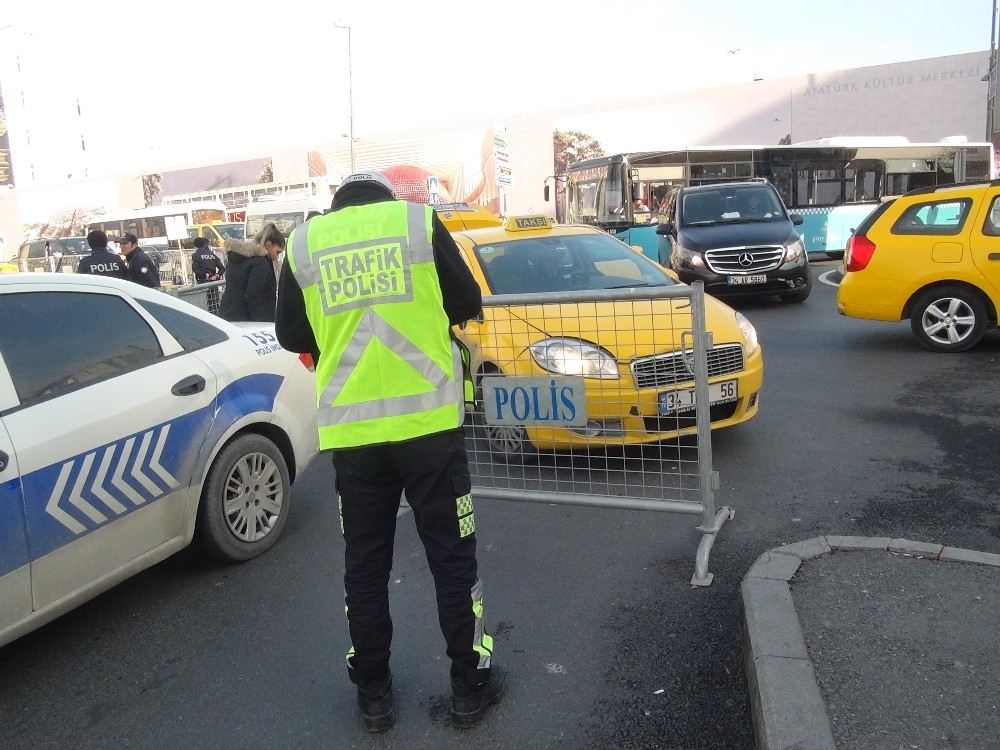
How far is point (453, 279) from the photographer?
2736mm

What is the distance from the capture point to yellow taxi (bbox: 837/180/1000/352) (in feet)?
→ 26.5

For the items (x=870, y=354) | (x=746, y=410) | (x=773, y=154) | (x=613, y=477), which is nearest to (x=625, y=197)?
(x=773, y=154)

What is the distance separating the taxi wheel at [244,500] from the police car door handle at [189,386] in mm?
344

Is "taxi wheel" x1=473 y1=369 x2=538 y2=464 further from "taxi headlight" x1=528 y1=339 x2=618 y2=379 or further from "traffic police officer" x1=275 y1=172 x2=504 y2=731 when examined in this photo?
"traffic police officer" x1=275 y1=172 x2=504 y2=731

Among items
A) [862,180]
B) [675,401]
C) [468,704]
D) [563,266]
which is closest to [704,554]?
[675,401]

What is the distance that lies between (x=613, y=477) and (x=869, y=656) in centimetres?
173

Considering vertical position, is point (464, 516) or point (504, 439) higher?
point (464, 516)

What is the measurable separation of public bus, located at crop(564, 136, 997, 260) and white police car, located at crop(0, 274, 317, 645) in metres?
15.3

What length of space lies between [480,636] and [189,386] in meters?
1.93

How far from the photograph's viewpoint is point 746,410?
17.9 ft

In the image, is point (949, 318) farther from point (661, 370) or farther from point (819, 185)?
point (819, 185)

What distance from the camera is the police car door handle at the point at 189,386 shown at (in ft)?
12.8

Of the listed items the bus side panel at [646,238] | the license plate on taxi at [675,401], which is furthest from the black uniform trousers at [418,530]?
the bus side panel at [646,238]

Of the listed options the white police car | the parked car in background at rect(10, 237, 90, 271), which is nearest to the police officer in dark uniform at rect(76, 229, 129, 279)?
the white police car
